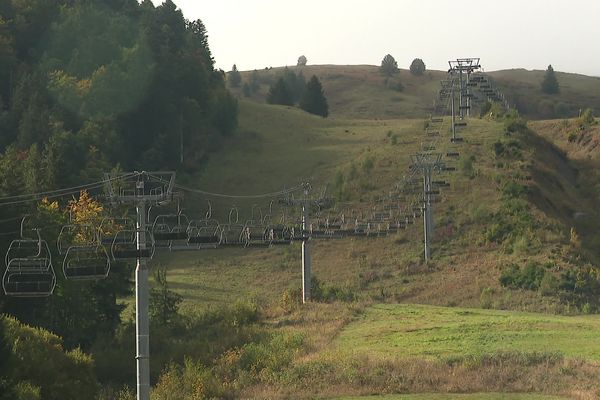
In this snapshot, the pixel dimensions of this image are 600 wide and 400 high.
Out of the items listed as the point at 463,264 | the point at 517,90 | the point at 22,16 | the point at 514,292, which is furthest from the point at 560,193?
the point at 517,90

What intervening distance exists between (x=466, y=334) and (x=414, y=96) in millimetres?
138969

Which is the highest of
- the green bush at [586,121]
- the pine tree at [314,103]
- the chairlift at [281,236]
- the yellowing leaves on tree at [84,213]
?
the pine tree at [314,103]

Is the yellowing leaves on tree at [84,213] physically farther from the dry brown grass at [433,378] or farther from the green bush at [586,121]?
the green bush at [586,121]

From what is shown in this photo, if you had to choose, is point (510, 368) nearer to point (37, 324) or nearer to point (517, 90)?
point (37, 324)

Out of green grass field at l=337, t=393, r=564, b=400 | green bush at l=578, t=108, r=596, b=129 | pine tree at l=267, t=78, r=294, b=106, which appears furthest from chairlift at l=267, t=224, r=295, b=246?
pine tree at l=267, t=78, r=294, b=106

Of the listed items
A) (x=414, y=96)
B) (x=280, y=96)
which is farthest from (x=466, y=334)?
(x=414, y=96)

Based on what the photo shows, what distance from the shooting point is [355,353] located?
1657 inches

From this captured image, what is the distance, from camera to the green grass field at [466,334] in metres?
41.7

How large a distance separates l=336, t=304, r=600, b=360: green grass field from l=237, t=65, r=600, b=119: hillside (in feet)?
357

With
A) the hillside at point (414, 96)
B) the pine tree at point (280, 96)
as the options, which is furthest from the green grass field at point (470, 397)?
the hillside at point (414, 96)

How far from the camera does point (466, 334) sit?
45.6 meters

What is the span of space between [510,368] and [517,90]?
149 metres

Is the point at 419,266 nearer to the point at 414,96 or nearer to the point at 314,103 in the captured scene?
the point at 314,103

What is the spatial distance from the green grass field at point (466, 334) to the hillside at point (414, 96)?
10875cm
